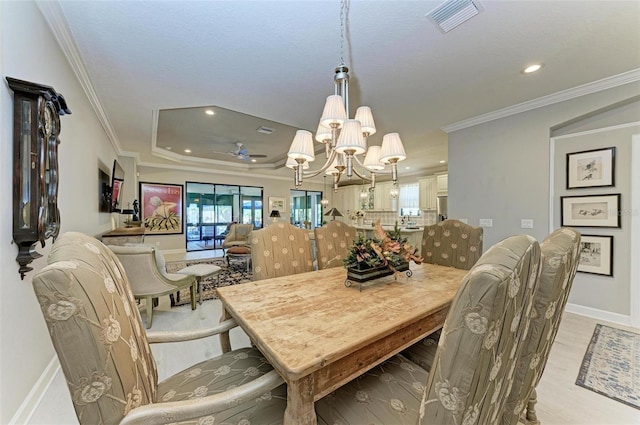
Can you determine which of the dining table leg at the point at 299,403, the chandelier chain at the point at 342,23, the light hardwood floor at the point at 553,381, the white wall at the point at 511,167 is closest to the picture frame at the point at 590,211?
the white wall at the point at 511,167

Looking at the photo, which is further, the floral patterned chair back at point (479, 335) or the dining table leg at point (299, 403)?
the dining table leg at point (299, 403)

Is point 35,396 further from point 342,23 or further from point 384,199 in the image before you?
point 384,199

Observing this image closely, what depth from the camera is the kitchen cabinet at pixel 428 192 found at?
7.38 meters

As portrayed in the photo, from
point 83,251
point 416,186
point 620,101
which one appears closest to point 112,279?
point 83,251

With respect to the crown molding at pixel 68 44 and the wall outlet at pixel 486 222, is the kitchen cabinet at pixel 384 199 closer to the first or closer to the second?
the wall outlet at pixel 486 222

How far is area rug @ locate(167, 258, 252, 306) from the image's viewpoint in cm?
357

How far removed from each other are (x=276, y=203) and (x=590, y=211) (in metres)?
7.88

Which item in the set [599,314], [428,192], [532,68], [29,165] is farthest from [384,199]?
[29,165]

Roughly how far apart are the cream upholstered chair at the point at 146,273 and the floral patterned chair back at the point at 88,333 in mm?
2109

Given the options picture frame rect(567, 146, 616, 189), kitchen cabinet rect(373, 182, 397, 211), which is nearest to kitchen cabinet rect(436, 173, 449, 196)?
kitchen cabinet rect(373, 182, 397, 211)

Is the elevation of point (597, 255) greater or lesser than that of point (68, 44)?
lesser

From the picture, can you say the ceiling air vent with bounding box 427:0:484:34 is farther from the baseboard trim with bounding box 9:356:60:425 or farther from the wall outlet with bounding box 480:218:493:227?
the baseboard trim with bounding box 9:356:60:425

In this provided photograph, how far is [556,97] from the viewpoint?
2.93m

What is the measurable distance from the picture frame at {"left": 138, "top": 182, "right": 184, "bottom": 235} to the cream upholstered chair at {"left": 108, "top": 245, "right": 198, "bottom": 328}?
5014 millimetres
